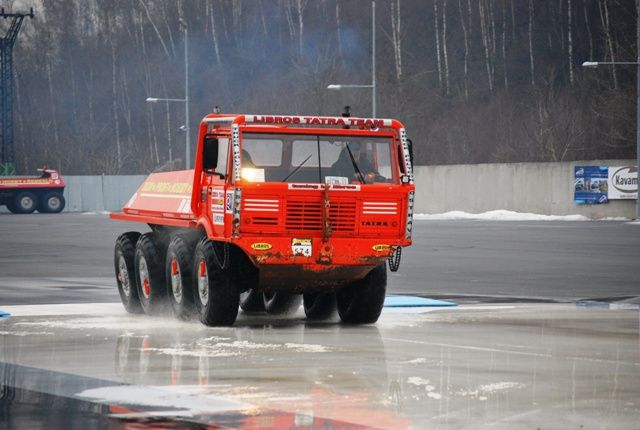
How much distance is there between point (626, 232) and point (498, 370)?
31058mm

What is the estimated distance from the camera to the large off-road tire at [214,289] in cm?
1579

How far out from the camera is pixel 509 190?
61.2 m

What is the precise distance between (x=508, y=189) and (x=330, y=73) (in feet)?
60.2

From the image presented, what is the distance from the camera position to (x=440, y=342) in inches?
562

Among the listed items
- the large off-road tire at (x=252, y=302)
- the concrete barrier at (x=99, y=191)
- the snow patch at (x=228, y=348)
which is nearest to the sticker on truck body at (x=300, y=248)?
the snow patch at (x=228, y=348)

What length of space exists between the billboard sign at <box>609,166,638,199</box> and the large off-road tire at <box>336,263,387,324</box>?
40345 millimetres

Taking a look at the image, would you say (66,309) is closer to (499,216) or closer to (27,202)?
(499,216)

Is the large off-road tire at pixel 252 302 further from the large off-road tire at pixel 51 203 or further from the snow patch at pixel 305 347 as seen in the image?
the large off-road tire at pixel 51 203

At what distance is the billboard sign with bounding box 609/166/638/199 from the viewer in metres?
55.6

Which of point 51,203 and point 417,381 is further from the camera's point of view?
point 51,203

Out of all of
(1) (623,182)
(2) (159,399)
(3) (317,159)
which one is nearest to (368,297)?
(3) (317,159)

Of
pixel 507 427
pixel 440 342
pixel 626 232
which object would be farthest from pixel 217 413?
pixel 626 232

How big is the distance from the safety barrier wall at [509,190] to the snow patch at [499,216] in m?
0.69

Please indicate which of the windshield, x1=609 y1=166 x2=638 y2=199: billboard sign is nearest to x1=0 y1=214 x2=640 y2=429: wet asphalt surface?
the windshield
